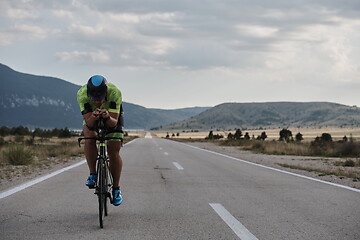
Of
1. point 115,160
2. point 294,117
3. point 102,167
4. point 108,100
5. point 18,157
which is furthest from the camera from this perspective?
point 294,117

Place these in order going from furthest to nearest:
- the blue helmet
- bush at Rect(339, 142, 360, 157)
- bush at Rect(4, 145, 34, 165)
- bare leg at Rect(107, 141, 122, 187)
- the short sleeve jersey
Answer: bush at Rect(339, 142, 360, 157), bush at Rect(4, 145, 34, 165), bare leg at Rect(107, 141, 122, 187), the short sleeve jersey, the blue helmet

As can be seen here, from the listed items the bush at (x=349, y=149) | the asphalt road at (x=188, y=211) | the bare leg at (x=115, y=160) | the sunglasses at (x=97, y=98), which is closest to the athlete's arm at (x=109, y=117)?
the sunglasses at (x=97, y=98)

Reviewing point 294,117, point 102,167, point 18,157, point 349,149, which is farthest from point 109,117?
point 294,117

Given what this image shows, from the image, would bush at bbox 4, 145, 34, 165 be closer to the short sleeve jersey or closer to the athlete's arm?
the short sleeve jersey

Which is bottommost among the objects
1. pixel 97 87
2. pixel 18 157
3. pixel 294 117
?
pixel 18 157

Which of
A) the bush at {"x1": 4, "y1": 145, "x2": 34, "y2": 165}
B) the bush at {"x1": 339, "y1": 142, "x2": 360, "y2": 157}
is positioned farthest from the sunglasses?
the bush at {"x1": 339, "y1": 142, "x2": 360, "y2": 157}

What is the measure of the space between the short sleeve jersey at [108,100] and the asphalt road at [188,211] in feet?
5.12

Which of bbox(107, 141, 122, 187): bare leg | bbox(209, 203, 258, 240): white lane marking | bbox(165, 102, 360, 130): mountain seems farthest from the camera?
bbox(165, 102, 360, 130): mountain

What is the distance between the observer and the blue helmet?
5742 millimetres

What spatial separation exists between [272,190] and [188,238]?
460 centimetres

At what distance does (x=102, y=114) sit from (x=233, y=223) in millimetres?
2334

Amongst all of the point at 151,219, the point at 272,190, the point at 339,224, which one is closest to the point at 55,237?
the point at 151,219

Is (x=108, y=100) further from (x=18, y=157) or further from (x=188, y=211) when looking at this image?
(x=18, y=157)

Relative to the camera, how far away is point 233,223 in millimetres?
6090
